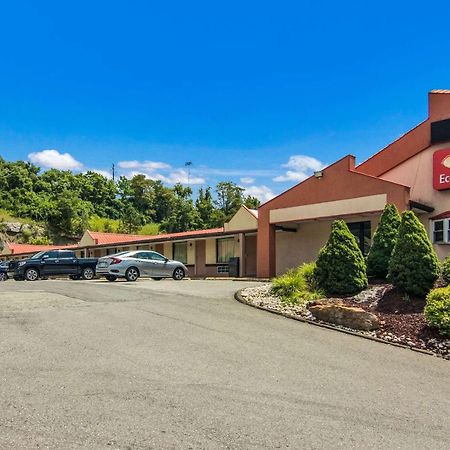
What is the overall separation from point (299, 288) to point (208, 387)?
731 cm

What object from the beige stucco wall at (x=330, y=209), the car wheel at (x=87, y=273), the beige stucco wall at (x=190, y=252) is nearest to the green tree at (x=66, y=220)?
the beige stucco wall at (x=190, y=252)

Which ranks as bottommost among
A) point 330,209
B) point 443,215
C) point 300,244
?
point 300,244

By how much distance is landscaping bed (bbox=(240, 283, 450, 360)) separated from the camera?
8.23 metres

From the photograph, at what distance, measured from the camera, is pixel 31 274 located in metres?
24.9

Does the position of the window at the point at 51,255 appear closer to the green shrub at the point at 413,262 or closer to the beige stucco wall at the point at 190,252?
the beige stucco wall at the point at 190,252

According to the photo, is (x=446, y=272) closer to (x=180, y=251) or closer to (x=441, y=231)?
(x=441, y=231)

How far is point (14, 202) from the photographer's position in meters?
74.1

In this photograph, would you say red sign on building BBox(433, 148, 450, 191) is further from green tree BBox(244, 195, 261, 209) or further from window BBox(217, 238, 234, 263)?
green tree BBox(244, 195, 261, 209)

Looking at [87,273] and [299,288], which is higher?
[299,288]

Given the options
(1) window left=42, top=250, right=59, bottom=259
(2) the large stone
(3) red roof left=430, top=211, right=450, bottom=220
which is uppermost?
(3) red roof left=430, top=211, right=450, bottom=220

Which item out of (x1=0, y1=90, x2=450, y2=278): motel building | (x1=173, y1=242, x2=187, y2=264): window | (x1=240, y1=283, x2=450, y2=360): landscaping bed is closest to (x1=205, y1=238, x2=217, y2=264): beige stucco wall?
(x1=0, y1=90, x2=450, y2=278): motel building

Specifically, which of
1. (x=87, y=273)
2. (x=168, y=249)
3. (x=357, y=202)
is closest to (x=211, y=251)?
(x=168, y=249)

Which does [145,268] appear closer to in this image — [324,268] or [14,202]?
[324,268]

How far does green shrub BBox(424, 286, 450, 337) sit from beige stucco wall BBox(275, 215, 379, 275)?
1352 cm
